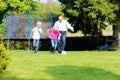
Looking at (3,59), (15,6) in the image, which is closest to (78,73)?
(3,59)

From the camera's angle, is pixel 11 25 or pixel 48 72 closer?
pixel 48 72

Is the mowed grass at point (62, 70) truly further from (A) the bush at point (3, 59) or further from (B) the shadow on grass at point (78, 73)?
(A) the bush at point (3, 59)

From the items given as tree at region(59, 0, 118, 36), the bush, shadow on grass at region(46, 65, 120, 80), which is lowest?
shadow on grass at region(46, 65, 120, 80)

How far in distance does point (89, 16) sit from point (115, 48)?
3584 millimetres

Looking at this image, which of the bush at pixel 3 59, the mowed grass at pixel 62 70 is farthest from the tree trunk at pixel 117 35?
the bush at pixel 3 59

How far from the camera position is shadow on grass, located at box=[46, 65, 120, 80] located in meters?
12.8

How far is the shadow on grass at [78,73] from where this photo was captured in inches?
505

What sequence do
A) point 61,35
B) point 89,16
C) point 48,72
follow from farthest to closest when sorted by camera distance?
point 89,16 < point 61,35 < point 48,72

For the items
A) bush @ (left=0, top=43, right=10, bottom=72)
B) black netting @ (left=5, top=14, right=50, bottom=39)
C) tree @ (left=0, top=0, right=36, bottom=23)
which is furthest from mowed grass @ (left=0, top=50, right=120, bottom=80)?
tree @ (left=0, top=0, right=36, bottom=23)

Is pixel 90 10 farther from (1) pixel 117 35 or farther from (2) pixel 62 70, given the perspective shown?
(2) pixel 62 70

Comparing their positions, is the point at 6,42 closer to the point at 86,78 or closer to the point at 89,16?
the point at 89,16

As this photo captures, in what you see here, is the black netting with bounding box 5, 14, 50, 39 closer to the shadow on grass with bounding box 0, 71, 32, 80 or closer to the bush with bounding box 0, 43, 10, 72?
the shadow on grass with bounding box 0, 71, 32, 80

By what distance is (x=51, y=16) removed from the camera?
3142cm

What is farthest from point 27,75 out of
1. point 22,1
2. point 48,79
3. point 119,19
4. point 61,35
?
point 22,1
